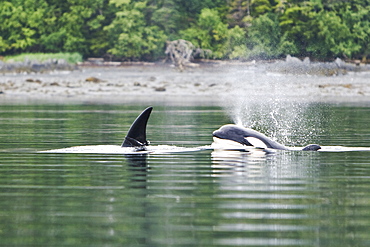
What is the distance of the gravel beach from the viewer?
168ft

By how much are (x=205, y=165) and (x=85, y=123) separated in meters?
13.6

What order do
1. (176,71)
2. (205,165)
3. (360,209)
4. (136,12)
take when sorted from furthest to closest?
(136,12)
(176,71)
(205,165)
(360,209)

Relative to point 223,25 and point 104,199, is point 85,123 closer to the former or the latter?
point 104,199

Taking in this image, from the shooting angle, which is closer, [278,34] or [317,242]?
[317,242]

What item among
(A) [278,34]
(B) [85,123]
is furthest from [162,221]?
(A) [278,34]

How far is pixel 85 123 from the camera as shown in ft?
94.8

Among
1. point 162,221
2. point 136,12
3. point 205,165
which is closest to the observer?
point 162,221

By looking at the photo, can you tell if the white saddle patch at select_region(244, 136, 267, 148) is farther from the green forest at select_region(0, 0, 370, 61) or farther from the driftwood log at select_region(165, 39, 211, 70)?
the driftwood log at select_region(165, 39, 211, 70)

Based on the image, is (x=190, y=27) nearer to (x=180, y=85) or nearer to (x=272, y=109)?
(x=180, y=85)

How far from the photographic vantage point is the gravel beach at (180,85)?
51.2 m

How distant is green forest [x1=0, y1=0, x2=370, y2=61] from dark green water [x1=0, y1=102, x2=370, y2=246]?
40.9m

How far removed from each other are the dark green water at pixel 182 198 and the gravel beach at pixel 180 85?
3006cm

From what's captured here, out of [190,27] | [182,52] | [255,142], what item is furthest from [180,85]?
[255,142]

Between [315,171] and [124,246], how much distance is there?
6465mm
